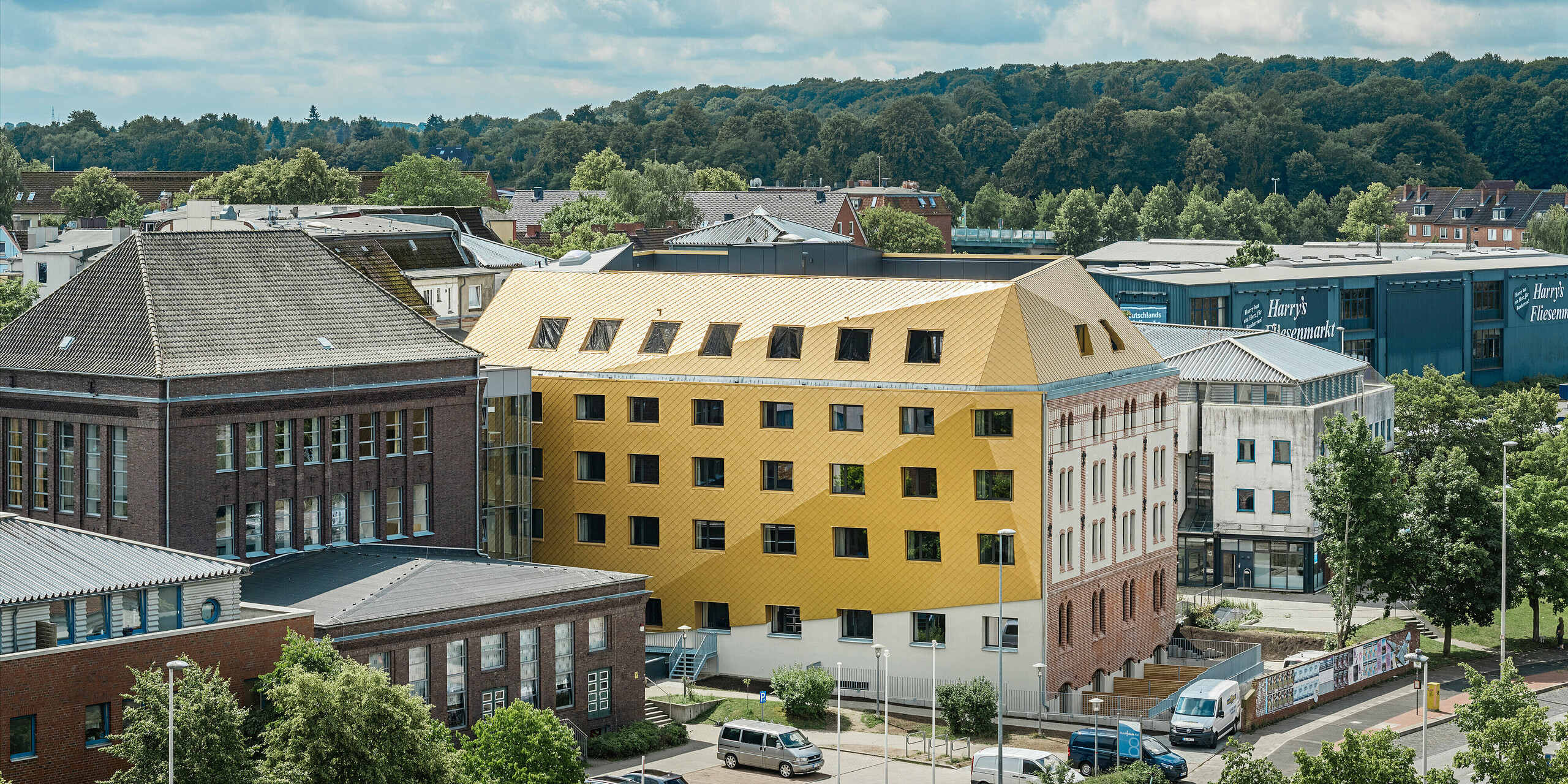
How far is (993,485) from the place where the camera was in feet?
279

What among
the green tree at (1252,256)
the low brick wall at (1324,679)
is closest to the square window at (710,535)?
the low brick wall at (1324,679)

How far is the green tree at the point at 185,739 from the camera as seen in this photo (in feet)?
173

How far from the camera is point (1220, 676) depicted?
85188 millimetres

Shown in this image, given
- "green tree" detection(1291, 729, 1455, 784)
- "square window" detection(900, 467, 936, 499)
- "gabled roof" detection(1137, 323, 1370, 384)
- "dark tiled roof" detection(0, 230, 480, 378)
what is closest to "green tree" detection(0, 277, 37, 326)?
"dark tiled roof" detection(0, 230, 480, 378)

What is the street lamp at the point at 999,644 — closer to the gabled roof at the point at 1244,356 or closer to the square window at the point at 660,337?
the square window at the point at 660,337

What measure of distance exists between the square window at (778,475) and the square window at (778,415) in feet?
5.16

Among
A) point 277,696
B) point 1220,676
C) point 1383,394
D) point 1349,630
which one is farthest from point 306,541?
point 1383,394

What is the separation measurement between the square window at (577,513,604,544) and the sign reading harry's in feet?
347

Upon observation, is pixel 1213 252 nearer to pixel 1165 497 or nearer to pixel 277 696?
pixel 1165 497

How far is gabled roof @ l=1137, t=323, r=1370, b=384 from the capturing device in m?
113

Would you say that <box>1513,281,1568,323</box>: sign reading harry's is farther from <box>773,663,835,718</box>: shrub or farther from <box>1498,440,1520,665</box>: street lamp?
<box>773,663,835,718</box>: shrub

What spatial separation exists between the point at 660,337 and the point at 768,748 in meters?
25.1

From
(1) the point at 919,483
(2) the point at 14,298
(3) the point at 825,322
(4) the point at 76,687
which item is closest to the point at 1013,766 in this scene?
(1) the point at 919,483

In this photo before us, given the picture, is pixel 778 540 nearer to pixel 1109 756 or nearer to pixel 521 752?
pixel 1109 756
